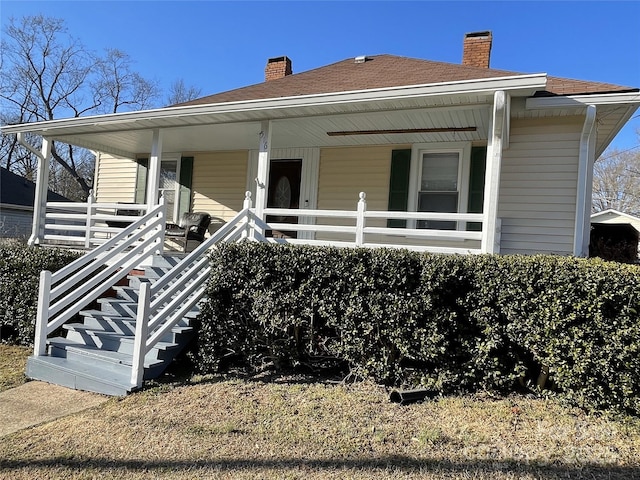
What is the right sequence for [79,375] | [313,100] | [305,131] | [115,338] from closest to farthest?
[79,375] → [115,338] → [313,100] → [305,131]

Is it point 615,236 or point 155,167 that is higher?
point 615,236

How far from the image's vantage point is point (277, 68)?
34.9 ft

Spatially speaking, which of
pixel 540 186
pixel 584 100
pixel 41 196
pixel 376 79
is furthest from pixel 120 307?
pixel 584 100

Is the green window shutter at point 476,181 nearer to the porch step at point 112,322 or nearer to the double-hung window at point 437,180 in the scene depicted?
the double-hung window at point 437,180

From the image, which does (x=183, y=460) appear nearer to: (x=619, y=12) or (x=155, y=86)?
(x=619, y=12)

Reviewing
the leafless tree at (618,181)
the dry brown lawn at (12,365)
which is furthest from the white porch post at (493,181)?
the leafless tree at (618,181)

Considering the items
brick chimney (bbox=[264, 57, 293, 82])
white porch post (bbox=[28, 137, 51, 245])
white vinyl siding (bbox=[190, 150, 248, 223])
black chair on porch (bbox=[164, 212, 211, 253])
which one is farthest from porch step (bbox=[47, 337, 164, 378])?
brick chimney (bbox=[264, 57, 293, 82])

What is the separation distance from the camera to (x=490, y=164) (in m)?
4.94

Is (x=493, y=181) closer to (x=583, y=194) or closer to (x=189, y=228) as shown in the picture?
(x=583, y=194)

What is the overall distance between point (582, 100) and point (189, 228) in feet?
22.2

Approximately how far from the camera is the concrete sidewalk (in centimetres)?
358

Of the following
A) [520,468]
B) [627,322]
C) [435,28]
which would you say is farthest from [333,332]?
[435,28]

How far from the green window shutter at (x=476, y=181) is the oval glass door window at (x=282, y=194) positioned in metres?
3.62

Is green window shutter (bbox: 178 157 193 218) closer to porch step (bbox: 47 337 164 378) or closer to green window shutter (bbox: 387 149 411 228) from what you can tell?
green window shutter (bbox: 387 149 411 228)
